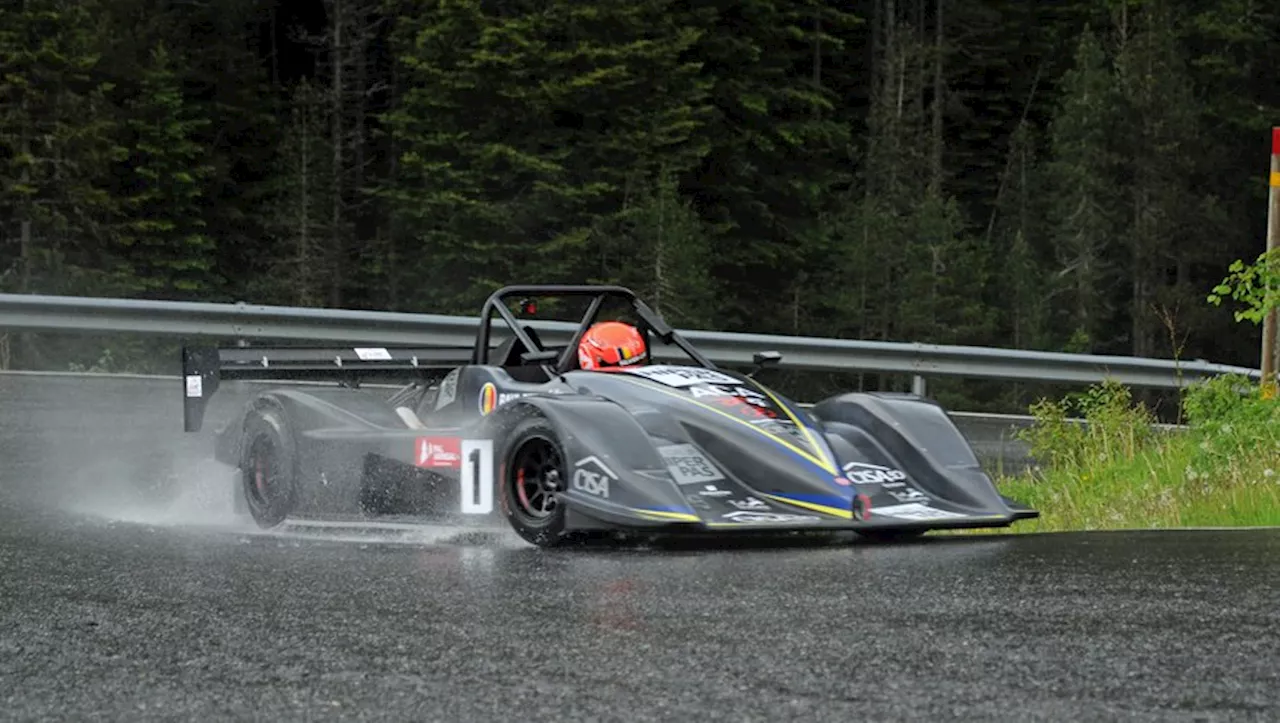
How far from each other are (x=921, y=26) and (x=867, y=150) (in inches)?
275

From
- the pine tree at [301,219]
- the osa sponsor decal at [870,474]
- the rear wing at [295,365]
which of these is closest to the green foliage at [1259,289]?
the osa sponsor decal at [870,474]

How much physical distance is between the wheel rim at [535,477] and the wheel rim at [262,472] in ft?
6.66

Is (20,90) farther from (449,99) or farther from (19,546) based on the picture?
(19,546)

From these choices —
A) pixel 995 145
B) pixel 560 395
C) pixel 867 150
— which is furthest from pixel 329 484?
pixel 995 145

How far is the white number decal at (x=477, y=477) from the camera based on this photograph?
9883 millimetres

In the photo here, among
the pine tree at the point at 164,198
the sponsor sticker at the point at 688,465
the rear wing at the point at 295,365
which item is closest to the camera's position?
the sponsor sticker at the point at 688,465

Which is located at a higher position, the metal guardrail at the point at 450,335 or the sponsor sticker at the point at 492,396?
→ the sponsor sticker at the point at 492,396

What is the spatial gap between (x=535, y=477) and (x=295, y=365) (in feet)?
9.51

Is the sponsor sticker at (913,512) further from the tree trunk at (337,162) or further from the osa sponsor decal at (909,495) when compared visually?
the tree trunk at (337,162)

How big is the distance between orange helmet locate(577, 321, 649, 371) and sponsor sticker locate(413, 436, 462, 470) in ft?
3.11

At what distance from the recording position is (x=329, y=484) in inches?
429

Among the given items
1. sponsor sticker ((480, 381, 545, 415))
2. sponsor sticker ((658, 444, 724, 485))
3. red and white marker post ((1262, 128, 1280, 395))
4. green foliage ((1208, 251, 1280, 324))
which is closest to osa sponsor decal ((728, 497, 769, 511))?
sponsor sticker ((658, 444, 724, 485))

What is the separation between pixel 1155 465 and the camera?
515 inches

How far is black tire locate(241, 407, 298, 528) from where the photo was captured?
1118 centimetres
